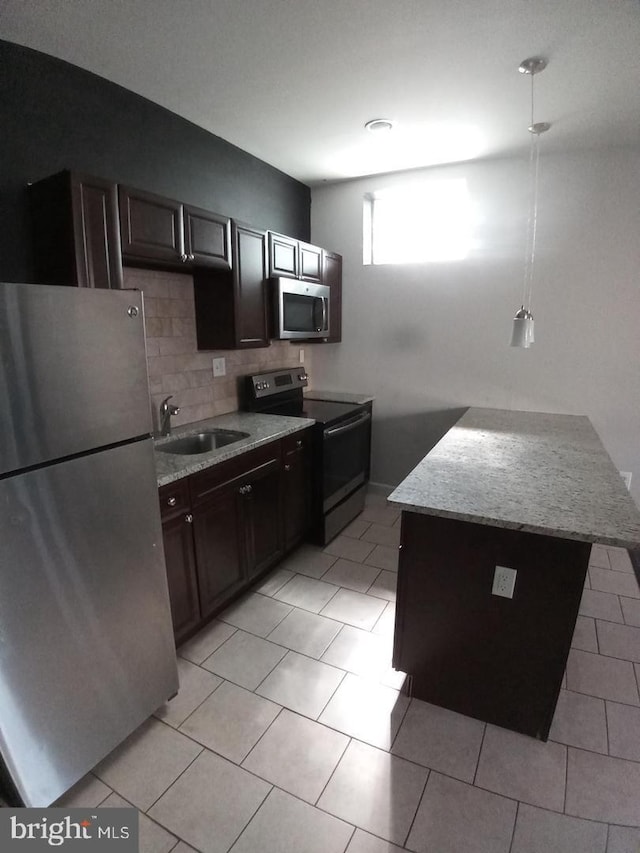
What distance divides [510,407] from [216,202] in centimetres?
248

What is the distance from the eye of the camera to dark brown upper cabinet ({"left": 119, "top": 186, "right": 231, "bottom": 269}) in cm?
182

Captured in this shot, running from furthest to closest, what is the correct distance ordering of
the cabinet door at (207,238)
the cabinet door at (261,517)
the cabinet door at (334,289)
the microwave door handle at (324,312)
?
the cabinet door at (334,289)
the microwave door handle at (324,312)
the cabinet door at (261,517)
the cabinet door at (207,238)

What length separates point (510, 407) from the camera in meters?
3.21

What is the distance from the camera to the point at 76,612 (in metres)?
1.32

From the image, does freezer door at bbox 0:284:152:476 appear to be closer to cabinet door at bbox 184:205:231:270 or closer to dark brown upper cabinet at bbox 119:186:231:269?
dark brown upper cabinet at bbox 119:186:231:269

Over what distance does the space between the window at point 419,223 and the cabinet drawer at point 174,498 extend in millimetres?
2529

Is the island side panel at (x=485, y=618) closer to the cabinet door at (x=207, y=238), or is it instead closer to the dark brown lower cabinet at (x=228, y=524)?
the dark brown lower cabinet at (x=228, y=524)

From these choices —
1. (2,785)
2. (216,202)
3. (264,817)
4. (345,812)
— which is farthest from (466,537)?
(216,202)

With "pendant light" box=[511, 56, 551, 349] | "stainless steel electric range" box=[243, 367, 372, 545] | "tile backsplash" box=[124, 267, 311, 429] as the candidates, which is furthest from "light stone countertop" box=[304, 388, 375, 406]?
"pendant light" box=[511, 56, 551, 349]

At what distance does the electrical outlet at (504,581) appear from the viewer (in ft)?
4.94

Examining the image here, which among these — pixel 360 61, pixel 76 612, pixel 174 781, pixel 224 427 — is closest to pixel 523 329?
pixel 360 61

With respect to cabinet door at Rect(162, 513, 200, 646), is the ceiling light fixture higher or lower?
higher

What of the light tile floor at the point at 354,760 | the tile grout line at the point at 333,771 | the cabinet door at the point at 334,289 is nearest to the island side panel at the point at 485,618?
the light tile floor at the point at 354,760

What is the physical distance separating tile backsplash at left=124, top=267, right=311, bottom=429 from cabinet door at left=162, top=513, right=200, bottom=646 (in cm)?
77
